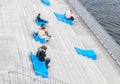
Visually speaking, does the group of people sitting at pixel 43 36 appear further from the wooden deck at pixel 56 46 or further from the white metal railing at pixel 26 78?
the white metal railing at pixel 26 78

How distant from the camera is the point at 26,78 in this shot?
19234 millimetres

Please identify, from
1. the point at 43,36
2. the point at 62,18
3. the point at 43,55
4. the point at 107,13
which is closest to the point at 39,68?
the point at 43,55

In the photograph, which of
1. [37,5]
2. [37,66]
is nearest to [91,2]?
[37,5]

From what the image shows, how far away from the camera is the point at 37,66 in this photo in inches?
810

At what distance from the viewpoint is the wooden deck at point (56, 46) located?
21.2 meters

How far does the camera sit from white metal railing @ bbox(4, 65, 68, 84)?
1884cm

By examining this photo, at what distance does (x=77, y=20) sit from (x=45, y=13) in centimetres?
296

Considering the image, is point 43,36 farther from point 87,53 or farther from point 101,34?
point 101,34

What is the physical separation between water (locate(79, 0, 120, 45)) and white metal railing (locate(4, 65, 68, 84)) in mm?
14369

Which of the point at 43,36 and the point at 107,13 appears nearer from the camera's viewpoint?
the point at 43,36

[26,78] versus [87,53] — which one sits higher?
[87,53]

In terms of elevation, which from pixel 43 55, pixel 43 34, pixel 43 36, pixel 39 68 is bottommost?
pixel 39 68

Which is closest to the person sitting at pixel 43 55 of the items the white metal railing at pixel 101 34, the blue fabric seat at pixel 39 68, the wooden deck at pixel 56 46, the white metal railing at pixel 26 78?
the blue fabric seat at pixel 39 68

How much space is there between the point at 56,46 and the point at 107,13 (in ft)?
50.9
